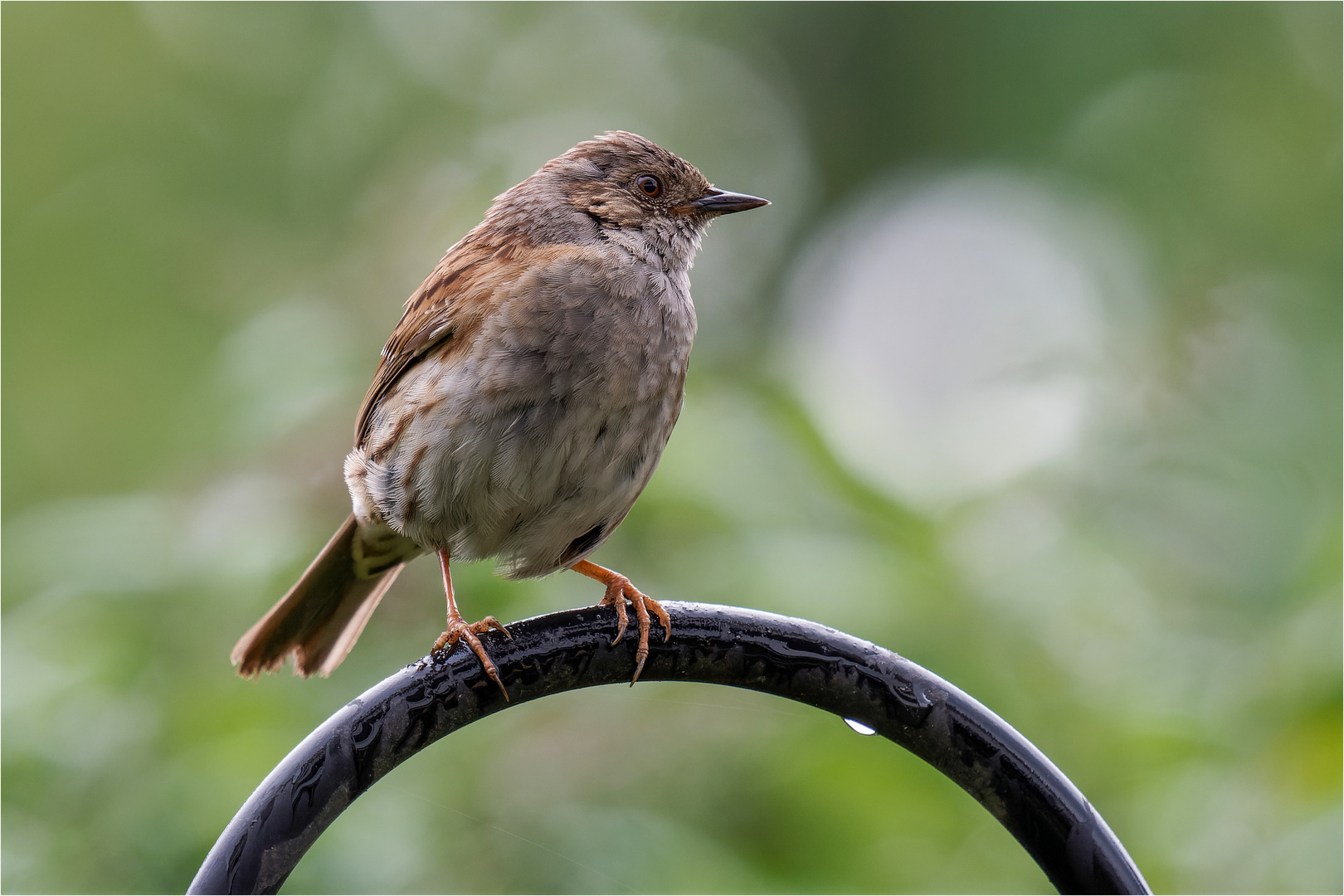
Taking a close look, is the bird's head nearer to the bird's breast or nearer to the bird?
the bird

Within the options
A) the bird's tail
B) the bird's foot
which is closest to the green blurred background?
the bird's tail

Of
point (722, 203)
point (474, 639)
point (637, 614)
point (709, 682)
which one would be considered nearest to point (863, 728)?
point (709, 682)

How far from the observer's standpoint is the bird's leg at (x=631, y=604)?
7.07 ft

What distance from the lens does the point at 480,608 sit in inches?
132

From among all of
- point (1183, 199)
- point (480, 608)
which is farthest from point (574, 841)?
point (1183, 199)

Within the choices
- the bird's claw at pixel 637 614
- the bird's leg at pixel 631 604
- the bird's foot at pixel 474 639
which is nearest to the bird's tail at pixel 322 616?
the bird's foot at pixel 474 639

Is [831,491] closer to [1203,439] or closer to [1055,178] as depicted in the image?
[1203,439]

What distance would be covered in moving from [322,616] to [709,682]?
5.01 ft

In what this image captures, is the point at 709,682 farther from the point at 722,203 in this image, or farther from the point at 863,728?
the point at 722,203

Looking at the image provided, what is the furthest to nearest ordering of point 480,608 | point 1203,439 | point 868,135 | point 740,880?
point 868,135
point 1203,439
point 480,608
point 740,880

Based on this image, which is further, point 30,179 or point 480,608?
point 30,179

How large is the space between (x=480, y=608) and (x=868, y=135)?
9.35 meters

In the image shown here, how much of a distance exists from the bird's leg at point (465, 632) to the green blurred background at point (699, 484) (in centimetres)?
40

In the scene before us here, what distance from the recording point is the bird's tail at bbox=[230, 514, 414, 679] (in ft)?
10.0
